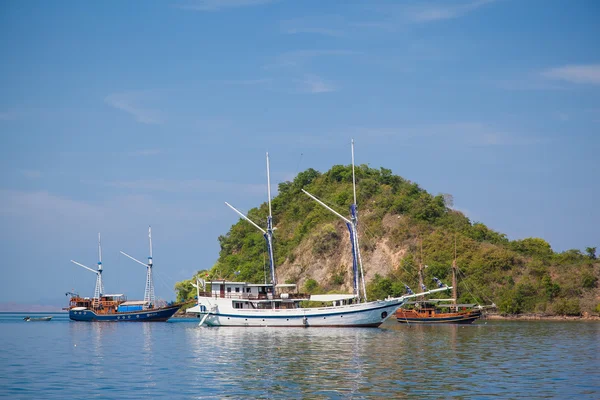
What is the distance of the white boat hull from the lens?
83.1 metres

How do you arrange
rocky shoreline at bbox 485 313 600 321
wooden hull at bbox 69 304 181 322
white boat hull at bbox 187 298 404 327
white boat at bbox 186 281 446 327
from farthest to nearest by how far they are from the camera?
wooden hull at bbox 69 304 181 322
rocky shoreline at bbox 485 313 600 321
white boat at bbox 186 281 446 327
white boat hull at bbox 187 298 404 327

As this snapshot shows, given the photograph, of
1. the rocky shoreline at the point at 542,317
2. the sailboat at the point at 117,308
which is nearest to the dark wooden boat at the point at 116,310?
the sailboat at the point at 117,308

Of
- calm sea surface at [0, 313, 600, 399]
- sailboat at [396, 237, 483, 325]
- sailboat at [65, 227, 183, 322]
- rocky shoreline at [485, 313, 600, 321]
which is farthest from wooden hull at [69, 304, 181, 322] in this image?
calm sea surface at [0, 313, 600, 399]

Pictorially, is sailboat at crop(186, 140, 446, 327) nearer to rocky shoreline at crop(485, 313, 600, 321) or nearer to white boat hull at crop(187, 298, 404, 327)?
white boat hull at crop(187, 298, 404, 327)

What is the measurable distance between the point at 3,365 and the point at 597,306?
83157 mm

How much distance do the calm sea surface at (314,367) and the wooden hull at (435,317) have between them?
23343 millimetres

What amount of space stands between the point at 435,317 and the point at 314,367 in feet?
177

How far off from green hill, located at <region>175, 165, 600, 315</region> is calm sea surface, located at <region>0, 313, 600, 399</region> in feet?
135

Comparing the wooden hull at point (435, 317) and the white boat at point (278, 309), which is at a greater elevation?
the white boat at point (278, 309)

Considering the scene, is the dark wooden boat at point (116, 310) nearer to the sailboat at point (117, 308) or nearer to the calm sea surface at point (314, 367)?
the sailboat at point (117, 308)

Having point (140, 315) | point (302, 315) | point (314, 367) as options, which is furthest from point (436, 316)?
point (314, 367)

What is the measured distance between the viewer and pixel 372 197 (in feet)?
458

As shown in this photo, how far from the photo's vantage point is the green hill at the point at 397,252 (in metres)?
108

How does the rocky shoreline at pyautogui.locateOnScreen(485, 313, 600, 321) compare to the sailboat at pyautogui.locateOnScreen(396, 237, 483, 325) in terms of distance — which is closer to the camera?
the sailboat at pyautogui.locateOnScreen(396, 237, 483, 325)
